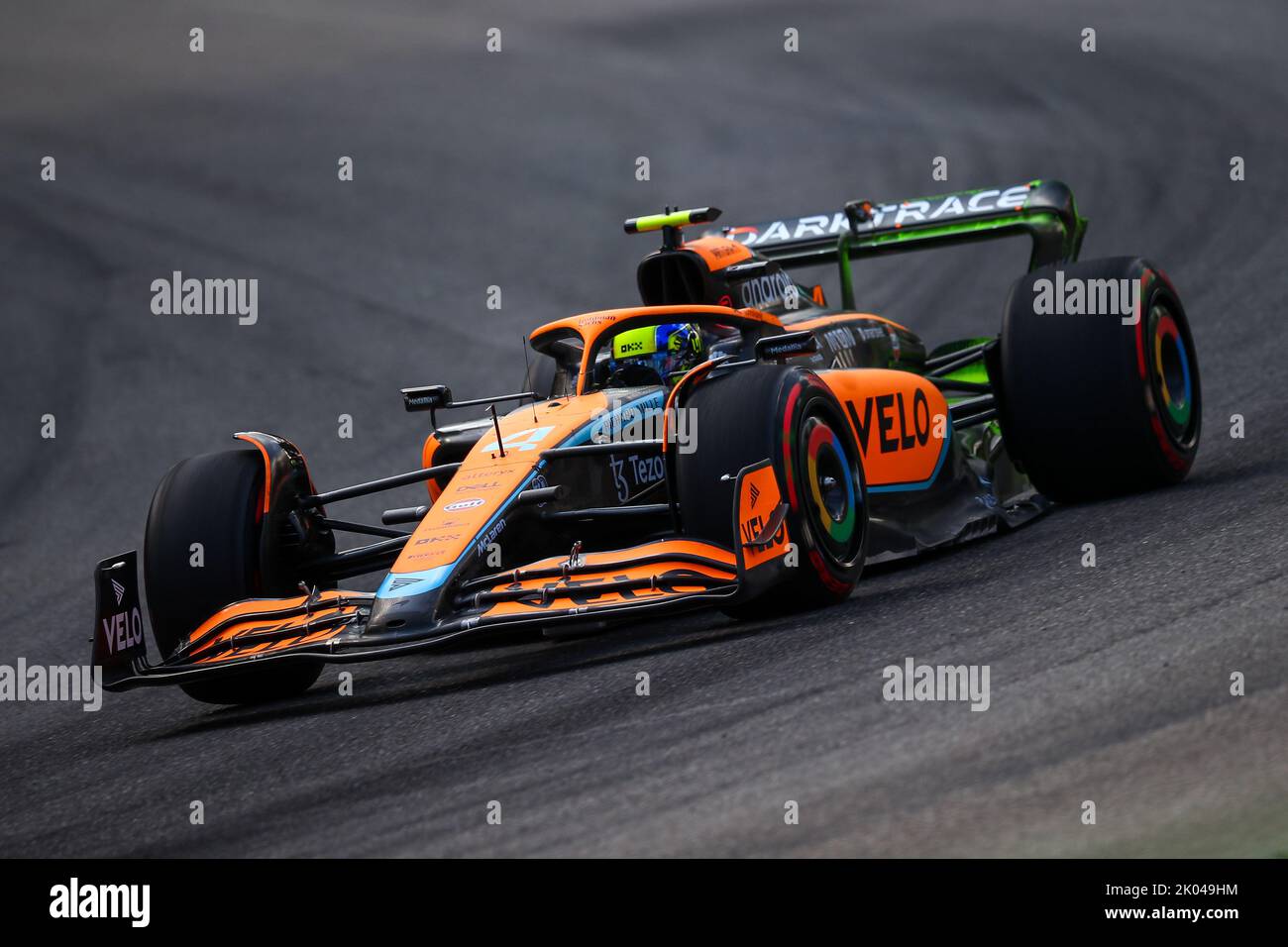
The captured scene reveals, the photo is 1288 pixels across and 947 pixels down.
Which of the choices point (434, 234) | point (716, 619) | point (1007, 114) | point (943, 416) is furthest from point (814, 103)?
point (716, 619)

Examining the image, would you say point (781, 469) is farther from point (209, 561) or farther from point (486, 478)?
point (209, 561)

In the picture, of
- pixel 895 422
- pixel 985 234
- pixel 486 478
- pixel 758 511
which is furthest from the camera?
pixel 985 234

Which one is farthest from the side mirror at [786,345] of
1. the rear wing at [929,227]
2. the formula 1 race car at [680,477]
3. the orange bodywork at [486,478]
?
the rear wing at [929,227]

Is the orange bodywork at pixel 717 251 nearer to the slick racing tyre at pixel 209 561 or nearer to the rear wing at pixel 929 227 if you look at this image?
the rear wing at pixel 929 227

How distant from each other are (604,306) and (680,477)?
9595 millimetres

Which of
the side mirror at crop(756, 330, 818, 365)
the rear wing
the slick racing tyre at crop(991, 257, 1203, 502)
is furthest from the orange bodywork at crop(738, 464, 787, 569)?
the rear wing

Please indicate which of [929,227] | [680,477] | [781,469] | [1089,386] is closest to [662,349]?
[680,477]

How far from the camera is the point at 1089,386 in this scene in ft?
25.1

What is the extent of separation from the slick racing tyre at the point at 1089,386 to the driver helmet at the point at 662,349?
1483 mm

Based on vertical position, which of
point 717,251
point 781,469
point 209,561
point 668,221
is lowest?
point 209,561

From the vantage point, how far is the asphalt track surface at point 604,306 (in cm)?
425

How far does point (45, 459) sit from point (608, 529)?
24.8 ft

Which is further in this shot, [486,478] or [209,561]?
[209,561]

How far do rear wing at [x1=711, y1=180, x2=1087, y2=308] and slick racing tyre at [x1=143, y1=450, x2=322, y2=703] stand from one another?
3.58m
